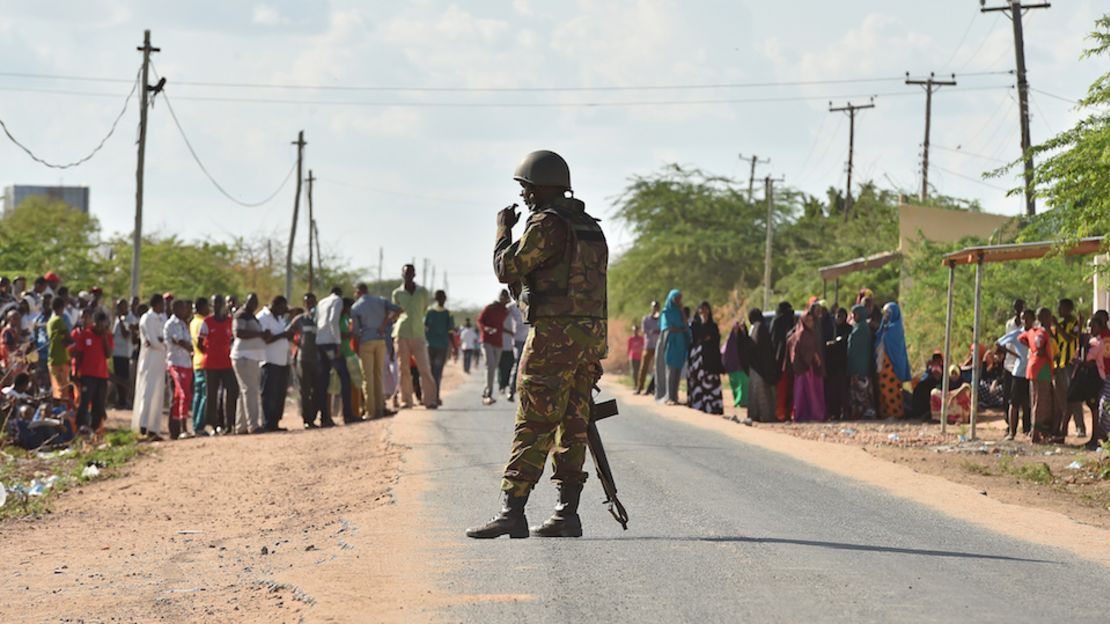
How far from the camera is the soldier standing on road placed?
763cm

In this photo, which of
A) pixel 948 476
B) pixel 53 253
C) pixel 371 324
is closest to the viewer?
pixel 948 476

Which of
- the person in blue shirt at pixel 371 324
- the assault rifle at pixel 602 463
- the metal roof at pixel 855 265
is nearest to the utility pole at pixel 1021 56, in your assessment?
the metal roof at pixel 855 265

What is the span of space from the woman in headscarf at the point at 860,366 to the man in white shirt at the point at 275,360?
26.2 feet

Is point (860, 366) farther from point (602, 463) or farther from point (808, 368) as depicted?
point (602, 463)

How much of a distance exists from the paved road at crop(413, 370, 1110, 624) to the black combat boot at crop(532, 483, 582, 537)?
0.21ft

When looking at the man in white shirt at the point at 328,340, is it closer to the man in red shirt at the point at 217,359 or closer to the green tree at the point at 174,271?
the man in red shirt at the point at 217,359

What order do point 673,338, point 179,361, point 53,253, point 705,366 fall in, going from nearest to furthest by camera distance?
1. point 179,361
2. point 705,366
3. point 673,338
4. point 53,253

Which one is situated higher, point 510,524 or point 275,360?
point 275,360

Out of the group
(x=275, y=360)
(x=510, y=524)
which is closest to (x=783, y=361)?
(x=275, y=360)

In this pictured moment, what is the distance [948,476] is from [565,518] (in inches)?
265

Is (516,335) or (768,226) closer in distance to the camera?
(516,335)

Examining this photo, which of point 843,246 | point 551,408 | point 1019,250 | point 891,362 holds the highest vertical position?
point 843,246

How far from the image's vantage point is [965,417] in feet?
67.7

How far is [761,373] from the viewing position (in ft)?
70.7
